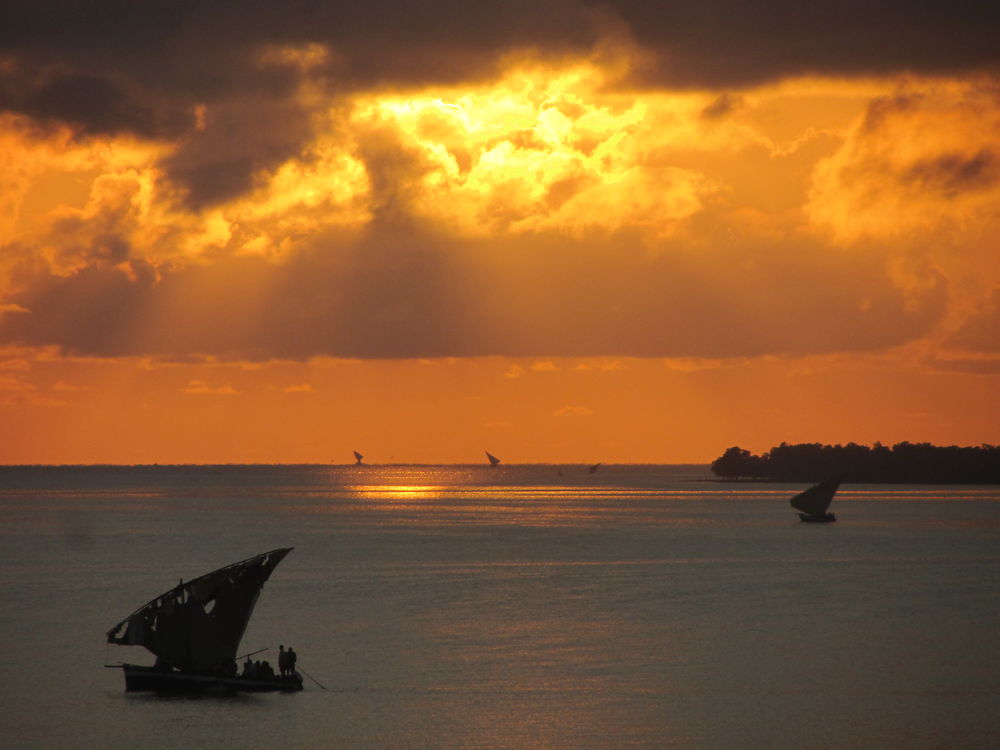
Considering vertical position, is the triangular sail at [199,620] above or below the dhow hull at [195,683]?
above

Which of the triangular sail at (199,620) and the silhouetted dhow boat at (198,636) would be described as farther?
the triangular sail at (199,620)

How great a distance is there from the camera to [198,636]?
2635 inches

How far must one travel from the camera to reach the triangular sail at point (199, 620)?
66.0m

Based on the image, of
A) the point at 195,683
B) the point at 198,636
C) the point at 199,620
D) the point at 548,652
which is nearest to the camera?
the point at 195,683

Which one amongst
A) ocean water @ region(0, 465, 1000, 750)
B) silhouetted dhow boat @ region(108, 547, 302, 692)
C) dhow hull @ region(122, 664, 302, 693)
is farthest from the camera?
silhouetted dhow boat @ region(108, 547, 302, 692)

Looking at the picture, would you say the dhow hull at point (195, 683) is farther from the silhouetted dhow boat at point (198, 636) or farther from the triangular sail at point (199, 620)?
the triangular sail at point (199, 620)

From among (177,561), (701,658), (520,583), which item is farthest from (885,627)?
(177,561)

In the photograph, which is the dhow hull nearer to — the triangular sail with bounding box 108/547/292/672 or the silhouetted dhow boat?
the silhouetted dhow boat

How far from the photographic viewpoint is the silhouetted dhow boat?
216 feet

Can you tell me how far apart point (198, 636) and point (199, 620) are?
843 millimetres

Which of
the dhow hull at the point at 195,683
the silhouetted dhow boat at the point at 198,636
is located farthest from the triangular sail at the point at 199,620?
the dhow hull at the point at 195,683

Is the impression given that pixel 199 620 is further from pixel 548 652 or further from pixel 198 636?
pixel 548 652

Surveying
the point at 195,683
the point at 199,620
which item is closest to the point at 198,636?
the point at 199,620

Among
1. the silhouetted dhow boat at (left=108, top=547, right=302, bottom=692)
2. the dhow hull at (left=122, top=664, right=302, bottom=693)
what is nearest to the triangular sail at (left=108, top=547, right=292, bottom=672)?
the silhouetted dhow boat at (left=108, top=547, right=302, bottom=692)
